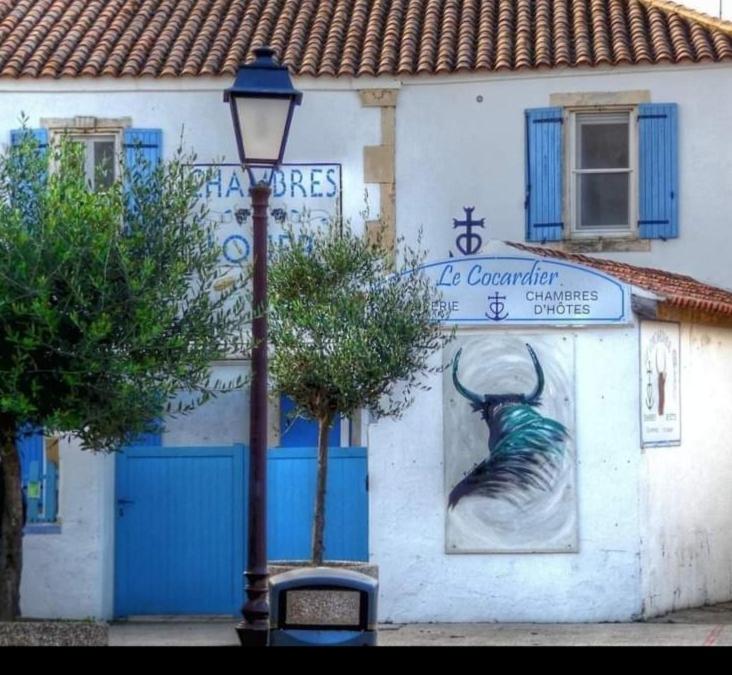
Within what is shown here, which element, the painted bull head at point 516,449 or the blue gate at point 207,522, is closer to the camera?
the painted bull head at point 516,449

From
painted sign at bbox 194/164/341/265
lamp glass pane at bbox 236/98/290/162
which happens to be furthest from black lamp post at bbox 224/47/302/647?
painted sign at bbox 194/164/341/265

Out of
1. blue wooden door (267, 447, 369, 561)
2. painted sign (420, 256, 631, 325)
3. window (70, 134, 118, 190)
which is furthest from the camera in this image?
window (70, 134, 118, 190)

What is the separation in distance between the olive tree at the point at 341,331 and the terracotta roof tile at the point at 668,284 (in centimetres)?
157

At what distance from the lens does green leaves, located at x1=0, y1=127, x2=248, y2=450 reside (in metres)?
11.0

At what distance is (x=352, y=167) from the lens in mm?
18812

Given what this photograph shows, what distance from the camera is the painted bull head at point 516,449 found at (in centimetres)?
1482

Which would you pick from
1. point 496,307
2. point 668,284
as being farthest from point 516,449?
point 668,284

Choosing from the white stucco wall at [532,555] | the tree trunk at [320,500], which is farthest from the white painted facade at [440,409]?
the tree trunk at [320,500]

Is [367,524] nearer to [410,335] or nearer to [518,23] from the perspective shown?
[410,335]

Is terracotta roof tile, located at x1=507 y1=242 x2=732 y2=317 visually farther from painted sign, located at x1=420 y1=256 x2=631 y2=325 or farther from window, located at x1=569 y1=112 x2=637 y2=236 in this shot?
window, located at x1=569 y1=112 x2=637 y2=236

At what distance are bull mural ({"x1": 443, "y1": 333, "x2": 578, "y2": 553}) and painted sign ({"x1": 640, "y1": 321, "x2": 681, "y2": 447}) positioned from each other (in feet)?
2.12

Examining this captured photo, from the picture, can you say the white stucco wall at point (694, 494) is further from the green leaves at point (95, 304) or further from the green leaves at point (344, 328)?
the green leaves at point (95, 304)

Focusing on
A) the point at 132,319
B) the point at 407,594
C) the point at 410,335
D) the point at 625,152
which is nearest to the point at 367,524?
the point at 407,594

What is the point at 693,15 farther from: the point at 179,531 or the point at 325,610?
the point at 325,610
